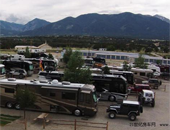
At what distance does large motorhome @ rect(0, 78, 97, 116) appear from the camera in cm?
1734

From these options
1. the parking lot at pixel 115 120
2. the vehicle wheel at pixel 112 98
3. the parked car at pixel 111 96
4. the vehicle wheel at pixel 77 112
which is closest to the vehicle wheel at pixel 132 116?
the parking lot at pixel 115 120

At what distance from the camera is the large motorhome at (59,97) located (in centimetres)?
1734

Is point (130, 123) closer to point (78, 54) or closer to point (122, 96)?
point (122, 96)

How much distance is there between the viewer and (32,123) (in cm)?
1559

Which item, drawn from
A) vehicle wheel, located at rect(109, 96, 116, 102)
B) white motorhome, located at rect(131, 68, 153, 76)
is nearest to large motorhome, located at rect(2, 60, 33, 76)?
white motorhome, located at rect(131, 68, 153, 76)

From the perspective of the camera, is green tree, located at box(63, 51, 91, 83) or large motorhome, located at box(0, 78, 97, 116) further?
green tree, located at box(63, 51, 91, 83)

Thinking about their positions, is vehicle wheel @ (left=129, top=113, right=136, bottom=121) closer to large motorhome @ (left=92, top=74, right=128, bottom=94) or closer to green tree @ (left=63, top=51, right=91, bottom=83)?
large motorhome @ (left=92, top=74, right=128, bottom=94)

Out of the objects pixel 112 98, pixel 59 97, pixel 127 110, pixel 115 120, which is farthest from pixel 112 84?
pixel 59 97

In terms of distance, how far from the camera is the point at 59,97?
698 inches

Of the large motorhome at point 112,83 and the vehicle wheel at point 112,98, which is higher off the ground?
the large motorhome at point 112,83

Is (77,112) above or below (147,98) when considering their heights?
below

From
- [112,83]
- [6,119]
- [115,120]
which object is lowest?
[115,120]

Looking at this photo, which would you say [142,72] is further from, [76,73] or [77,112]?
[77,112]

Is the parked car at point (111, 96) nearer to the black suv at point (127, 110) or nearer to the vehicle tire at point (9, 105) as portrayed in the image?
the black suv at point (127, 110)
